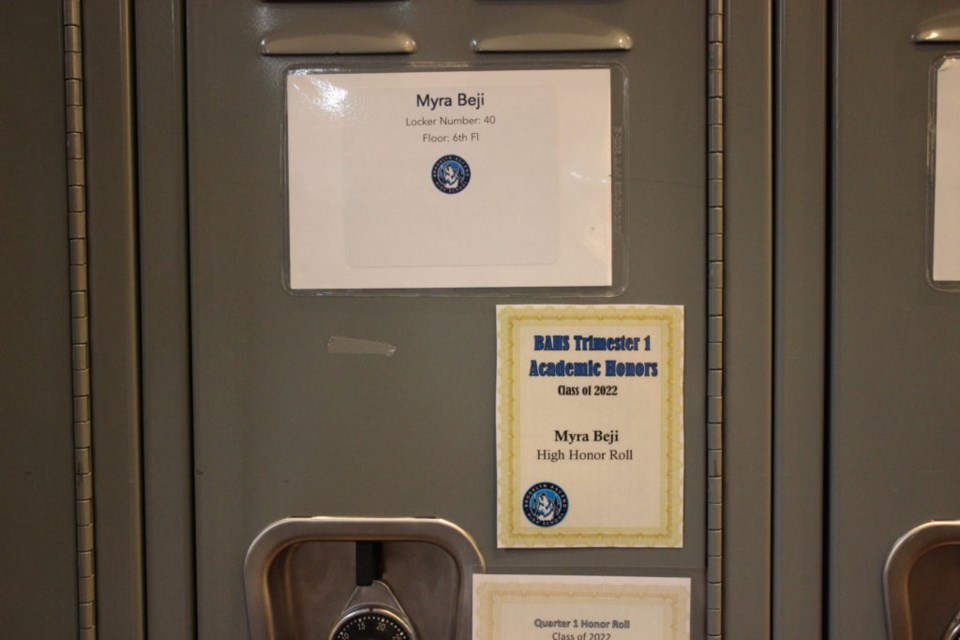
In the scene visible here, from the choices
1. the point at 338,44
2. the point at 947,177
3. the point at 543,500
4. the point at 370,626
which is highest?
the point at 338,44

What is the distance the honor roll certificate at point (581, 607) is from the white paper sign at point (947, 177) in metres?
0.47

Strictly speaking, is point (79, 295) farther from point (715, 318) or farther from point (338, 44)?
point (715, 318)

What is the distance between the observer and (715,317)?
86cm

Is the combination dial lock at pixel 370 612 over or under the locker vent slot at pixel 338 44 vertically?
under

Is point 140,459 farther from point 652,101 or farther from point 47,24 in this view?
point 652,101

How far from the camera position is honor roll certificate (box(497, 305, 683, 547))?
2.84 ft

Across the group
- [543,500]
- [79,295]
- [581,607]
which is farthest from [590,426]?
[79,295]

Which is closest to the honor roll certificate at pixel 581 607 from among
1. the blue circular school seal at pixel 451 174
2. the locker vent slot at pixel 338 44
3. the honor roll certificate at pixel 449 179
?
the honor roll certificate at pixel 449 179

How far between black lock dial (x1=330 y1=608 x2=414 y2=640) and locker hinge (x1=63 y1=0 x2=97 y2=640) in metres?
0.30

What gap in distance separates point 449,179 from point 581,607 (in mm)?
526

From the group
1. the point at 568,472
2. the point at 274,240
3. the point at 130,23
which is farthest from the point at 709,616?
the point at 130,23

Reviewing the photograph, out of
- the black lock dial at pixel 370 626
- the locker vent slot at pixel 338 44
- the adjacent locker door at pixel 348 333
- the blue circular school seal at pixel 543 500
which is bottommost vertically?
the black lock dial at pixel 370 626

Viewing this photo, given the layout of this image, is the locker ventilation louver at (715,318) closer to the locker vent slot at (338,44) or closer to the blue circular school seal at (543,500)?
the blue circular school seal at (543,500)

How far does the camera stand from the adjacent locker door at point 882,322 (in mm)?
842
